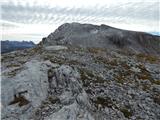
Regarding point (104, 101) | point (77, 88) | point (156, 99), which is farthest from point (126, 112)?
point (77, 88)

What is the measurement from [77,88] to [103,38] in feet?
133

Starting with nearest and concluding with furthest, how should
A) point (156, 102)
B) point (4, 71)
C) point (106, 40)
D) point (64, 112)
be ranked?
point (64, 112), point (156, 102), point (4, 71), point (106, 40)

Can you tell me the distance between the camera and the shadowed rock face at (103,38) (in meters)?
61.3

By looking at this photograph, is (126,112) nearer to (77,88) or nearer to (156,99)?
(156,99)

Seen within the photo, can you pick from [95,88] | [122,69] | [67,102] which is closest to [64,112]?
[67,102]

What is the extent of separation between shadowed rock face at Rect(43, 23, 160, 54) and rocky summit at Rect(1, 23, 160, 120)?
86.4 ft

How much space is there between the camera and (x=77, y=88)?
2353 centimetres

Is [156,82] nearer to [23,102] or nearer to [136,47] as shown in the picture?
[23,102]

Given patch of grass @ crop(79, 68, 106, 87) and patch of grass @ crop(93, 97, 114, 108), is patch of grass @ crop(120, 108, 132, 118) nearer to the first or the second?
patch of grass @ crop(93, 97, 114, 108)

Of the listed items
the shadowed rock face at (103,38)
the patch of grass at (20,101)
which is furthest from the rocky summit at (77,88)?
the shadowed rock face at (103,38)

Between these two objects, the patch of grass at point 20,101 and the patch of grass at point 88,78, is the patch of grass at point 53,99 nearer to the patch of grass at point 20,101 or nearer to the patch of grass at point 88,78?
the patch of grass at point 20,101

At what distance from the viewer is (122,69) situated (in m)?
31.2

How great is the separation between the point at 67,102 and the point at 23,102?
3.54m

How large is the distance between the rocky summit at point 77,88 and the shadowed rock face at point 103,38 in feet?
86.4
